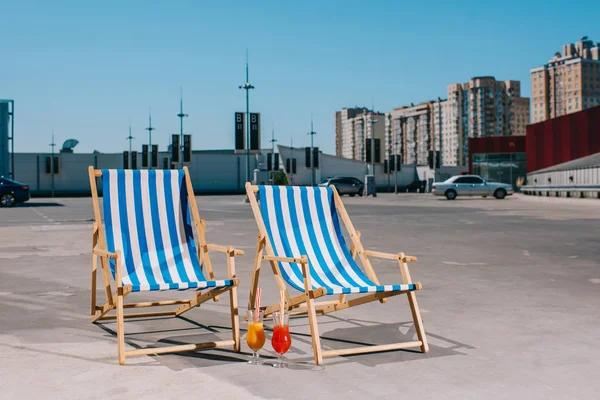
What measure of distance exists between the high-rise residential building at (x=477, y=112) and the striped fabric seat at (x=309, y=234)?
126703 mm

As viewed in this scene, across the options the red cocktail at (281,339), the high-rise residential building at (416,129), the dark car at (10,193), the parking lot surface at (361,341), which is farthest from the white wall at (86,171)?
the red cocktail at (281,339)

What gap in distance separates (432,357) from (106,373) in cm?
208

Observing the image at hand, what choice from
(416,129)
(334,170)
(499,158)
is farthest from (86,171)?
(416,129)

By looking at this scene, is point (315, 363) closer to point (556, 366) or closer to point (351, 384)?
point (351, 384)

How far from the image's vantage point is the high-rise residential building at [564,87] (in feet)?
430

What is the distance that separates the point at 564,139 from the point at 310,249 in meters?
48.7

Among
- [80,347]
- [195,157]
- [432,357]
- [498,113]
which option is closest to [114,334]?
[80,347]

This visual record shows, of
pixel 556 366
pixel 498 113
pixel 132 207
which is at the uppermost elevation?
pixel 498 113

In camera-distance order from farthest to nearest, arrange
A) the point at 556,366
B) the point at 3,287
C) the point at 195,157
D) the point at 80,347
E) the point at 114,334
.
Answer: the point at 195,157 < the point at 3,287 < the point at 114,334 < the point at 80,347 < the point at 556,366

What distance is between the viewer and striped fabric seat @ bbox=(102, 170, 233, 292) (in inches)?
226

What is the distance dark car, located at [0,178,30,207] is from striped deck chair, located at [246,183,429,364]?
1217 inches

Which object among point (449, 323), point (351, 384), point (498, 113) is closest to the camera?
point (351, 384)

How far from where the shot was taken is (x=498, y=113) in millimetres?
128625

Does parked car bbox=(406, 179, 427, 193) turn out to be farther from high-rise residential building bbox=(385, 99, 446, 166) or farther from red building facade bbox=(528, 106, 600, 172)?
high-rise residential building bbox=(385, 99, 446, 166)
